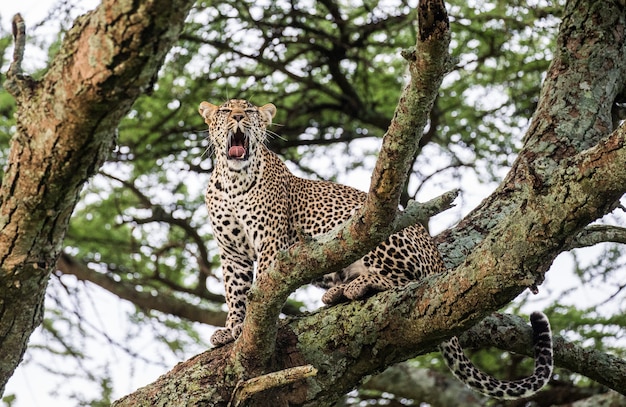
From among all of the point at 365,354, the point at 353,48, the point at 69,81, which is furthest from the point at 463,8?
the point at 69,81

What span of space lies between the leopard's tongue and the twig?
248 cm

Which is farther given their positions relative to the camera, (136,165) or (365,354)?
(136,165)

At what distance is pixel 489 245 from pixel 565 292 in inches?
221

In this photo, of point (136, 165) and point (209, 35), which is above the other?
point (209, 35)

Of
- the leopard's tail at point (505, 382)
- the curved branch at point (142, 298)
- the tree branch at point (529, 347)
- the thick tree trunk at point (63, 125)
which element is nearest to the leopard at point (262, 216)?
the leopard's tail at point (505, 382)

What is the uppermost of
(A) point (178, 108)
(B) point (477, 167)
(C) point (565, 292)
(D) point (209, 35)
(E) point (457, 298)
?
(D) point (209, 35)

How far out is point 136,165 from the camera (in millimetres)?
11680

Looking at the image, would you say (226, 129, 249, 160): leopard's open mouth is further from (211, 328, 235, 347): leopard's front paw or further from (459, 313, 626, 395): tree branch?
(459, 313, 626, 395): tree branch

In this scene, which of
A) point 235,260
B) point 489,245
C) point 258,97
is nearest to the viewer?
point 489,245

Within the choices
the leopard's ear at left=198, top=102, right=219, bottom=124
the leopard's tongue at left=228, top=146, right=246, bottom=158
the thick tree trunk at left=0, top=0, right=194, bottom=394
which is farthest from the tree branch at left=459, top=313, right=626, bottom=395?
the thick tree trunk at left=0, top=0, right=194, bottom=394

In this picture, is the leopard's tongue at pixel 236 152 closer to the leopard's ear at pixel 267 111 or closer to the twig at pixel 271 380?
the leopard's ear at pixel 267 111

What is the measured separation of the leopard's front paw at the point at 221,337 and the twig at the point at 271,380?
1.26m

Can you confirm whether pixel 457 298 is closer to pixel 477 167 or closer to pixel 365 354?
pixel 365 354

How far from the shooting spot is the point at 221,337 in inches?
273
